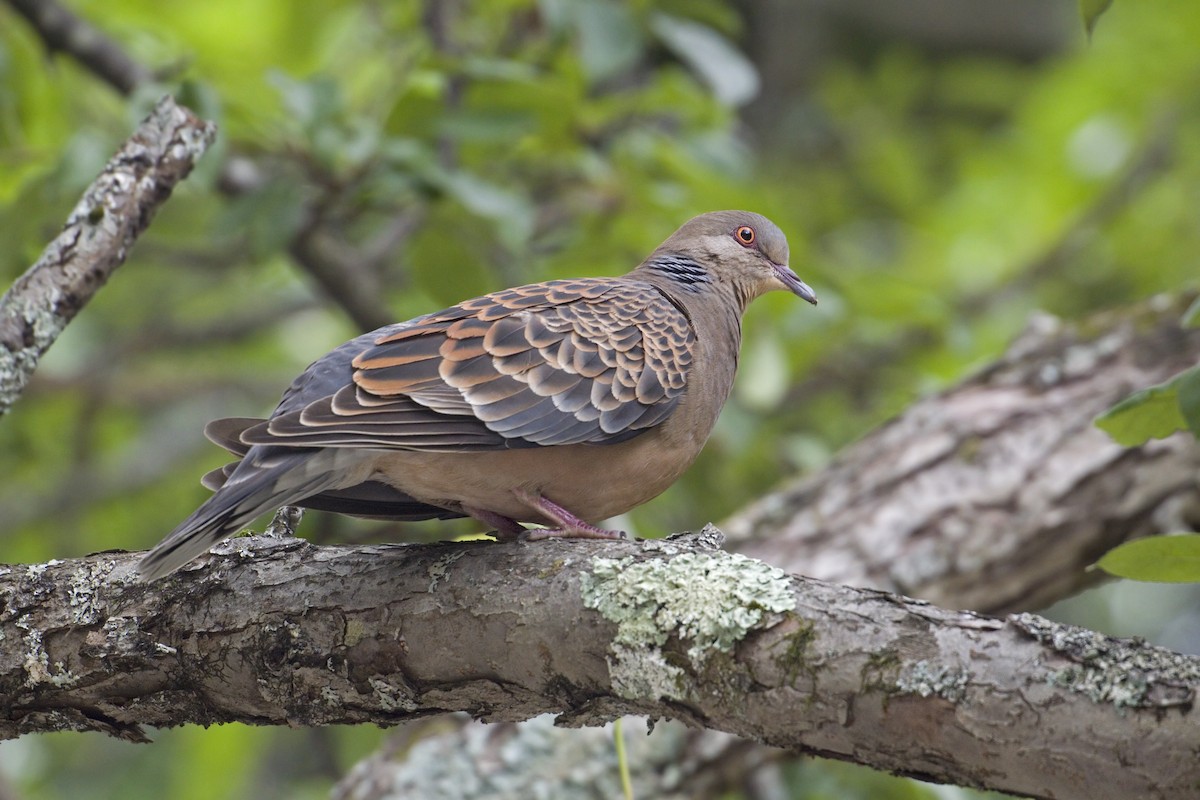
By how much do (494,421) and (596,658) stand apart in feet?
2.11

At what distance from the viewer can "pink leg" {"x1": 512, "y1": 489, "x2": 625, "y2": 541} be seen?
277 cm

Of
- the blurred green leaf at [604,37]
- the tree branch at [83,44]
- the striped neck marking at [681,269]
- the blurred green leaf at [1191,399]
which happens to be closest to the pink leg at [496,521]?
the striped neck marking at [681,269]

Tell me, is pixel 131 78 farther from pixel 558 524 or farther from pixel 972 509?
pixel 972 509

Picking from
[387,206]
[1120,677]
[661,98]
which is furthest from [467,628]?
[661,98]

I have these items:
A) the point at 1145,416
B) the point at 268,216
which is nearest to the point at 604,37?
the point at 268,216

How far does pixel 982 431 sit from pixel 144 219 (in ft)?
8.86

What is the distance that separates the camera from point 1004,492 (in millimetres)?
4020

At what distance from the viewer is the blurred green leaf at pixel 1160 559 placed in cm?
202

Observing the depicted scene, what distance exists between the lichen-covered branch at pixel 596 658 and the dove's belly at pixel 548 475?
0.20 metres

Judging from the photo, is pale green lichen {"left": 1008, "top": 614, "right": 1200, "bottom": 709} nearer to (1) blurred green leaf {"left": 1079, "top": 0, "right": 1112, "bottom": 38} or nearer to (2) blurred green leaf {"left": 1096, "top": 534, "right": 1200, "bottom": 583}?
(2) blurred green leaf {"left": 1096, "top": 534, "right": 1200, "bottom": 583}

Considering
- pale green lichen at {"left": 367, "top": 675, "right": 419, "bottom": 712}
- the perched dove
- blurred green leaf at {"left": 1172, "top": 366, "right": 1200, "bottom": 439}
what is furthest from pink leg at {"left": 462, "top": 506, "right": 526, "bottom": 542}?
blurred green leaf at {"left": 1172, "top": 366, "right": 1200, "bottom": 439}

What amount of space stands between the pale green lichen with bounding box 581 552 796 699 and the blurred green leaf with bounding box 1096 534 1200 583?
55cm

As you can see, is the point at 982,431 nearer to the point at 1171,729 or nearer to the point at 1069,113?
the point at 1171,729

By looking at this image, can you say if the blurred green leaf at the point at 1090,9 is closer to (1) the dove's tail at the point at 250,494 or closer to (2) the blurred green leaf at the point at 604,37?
(1) the dove's tail at the point at 250,494
